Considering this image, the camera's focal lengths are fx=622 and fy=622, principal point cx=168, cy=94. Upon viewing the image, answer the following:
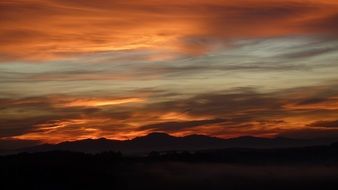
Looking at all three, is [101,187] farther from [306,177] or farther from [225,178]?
[306,177]

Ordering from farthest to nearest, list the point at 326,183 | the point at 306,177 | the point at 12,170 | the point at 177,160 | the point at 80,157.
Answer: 1. the point at 177,160
2. the point at 80,157
3. the point at 306,177
4. the point at 12,170
5. the point at 326,183

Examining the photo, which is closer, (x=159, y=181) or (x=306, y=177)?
(x=159, y=181)

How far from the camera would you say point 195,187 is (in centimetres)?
4997

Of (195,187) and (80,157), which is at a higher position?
(80,157)

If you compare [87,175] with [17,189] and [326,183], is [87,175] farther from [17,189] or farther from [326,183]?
[326,183]

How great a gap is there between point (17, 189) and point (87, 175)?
29.2 ft

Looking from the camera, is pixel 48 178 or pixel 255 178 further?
pixel 255 178

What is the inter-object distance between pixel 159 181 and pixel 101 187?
607cm

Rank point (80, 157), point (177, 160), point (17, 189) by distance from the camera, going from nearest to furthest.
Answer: point (17, 189) → point (80, 157) → point (177, 160)

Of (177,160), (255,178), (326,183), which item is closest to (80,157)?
(177,160)

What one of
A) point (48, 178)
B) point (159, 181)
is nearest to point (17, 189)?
point (48, 178)

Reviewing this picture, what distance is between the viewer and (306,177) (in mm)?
59531

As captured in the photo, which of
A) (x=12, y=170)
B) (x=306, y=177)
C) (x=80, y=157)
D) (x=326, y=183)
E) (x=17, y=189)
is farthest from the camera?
(x=80, y=157)

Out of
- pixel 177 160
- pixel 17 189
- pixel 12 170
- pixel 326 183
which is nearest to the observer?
pixel 17 189
